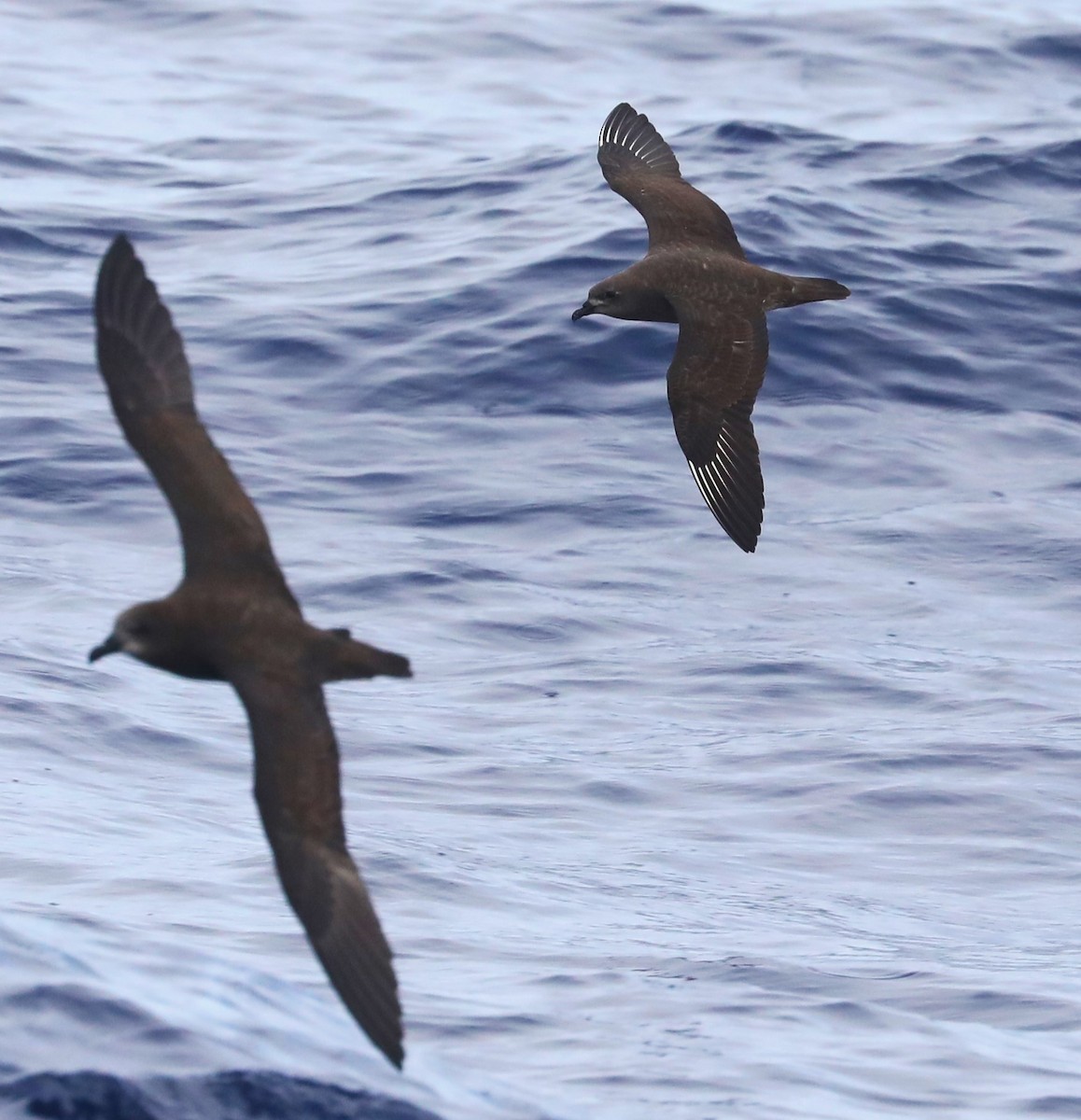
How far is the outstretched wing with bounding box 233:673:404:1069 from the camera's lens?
6402 millimetres

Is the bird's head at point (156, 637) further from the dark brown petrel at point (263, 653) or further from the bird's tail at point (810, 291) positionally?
the bird's tail at point (810, 291)

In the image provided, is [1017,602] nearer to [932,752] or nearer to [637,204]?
[932,752]

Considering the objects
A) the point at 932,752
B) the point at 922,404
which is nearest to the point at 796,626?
the point at 932,752

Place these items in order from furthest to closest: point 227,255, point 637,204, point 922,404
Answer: point 227,255
point 922,404
point 637,204

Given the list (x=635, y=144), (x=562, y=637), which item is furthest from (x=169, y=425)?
(x=562, y=637)

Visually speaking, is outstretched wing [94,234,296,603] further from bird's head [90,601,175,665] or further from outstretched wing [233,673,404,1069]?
outstretched wing [233,673,404,1069]

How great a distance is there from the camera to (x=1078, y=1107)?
866 centimetres

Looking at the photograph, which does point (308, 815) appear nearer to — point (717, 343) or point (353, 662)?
point (353, 662)

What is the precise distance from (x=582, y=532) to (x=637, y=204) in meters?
3.66

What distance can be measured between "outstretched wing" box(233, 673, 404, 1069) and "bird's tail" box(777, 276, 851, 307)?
4.19 m

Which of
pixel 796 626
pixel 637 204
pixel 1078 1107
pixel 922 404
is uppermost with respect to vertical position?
pixel 637 204

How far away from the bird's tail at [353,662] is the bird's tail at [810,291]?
13.1 feet

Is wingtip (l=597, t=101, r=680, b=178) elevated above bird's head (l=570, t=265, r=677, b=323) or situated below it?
above

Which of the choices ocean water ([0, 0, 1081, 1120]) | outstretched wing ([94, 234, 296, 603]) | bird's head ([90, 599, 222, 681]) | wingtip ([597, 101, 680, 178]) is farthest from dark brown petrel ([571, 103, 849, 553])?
bird's head ([90, 599, 222, 681])
